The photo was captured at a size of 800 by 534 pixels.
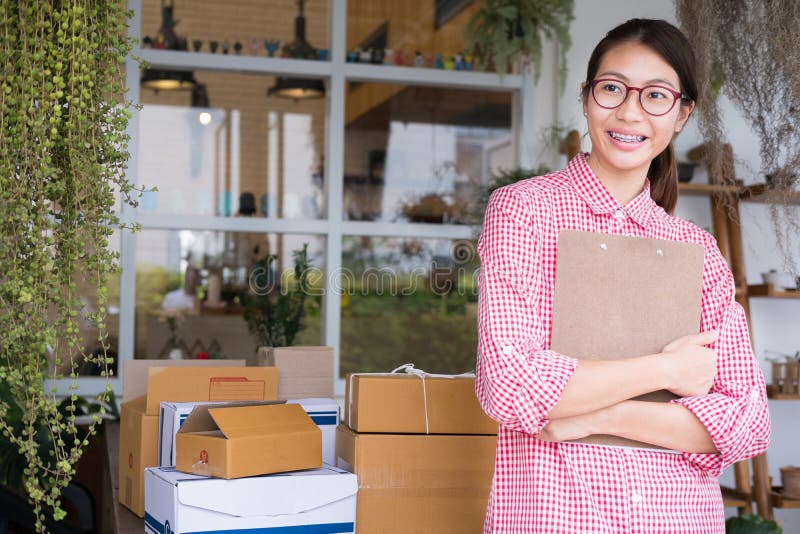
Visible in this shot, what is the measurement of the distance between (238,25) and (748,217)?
119 inches

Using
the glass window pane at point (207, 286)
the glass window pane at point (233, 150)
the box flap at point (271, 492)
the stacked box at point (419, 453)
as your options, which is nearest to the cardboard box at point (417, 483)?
the stacked box at point (419, 453)

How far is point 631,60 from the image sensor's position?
1.44 meters

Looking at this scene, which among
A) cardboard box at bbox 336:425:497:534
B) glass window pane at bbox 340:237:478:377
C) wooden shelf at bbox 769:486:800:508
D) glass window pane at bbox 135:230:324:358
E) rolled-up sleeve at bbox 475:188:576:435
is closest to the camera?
rolled-up sleeve at bbox 475:188:576:435

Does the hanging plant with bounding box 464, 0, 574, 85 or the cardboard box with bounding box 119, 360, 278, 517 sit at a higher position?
the hanging plant with bounding box 464, 0, 574, 85

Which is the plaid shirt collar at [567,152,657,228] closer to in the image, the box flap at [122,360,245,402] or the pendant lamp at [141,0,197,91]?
the box flap at [122,360,245,402]

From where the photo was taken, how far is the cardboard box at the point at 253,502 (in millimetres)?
1617

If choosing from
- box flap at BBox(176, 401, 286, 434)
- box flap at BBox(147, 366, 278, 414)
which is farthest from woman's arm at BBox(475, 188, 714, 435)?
box flap at BBox(147, 366, 278, 414)

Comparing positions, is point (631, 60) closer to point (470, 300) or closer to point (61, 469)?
point (61, 469)

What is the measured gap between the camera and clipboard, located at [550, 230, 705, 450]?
137cm

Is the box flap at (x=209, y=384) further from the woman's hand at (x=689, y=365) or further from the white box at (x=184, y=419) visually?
the woman's hand at (x=689, y=365)

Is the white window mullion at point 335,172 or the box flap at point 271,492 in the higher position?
the white window mullion at point 335,172

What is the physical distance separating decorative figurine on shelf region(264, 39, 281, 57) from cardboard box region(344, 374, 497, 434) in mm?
3143

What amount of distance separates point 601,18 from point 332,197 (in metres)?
1.66

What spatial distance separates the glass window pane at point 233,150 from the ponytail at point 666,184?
407 cm
